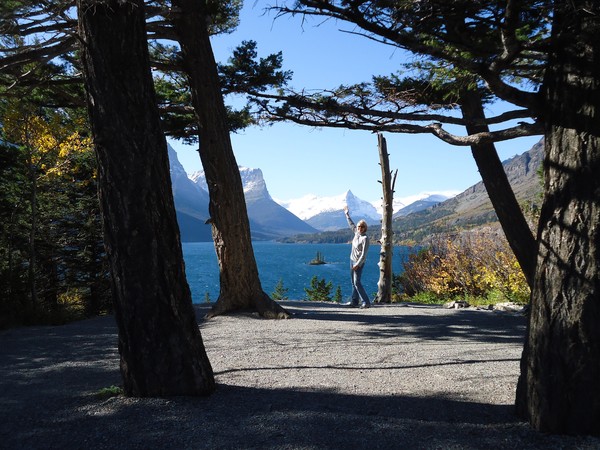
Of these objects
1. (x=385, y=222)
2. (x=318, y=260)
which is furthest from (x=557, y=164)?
(x=318, y=260)

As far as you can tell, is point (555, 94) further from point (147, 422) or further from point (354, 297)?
point (354, 297)

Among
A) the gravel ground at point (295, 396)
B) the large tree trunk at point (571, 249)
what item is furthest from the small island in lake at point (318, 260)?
the large tree trunk at point (571, 249)

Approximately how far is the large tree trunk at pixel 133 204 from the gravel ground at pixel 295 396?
0.31 meters

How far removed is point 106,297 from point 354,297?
6892mm

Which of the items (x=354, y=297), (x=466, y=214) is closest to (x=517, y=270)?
(x=354, y=297)

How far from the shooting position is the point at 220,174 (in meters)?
7.09

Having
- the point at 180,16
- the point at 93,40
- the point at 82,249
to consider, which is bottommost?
the point at 82,249

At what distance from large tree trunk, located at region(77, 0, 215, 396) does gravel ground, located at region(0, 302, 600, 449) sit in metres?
0.31

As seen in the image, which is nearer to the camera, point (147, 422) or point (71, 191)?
point (147, 422)

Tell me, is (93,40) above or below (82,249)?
above

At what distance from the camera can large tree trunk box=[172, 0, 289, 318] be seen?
6887mm

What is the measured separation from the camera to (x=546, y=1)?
9.25ft

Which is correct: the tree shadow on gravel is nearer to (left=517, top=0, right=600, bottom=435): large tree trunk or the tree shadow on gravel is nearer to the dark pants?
the dark pants

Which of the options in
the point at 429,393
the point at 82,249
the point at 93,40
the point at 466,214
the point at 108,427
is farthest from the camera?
the point at 466,214
